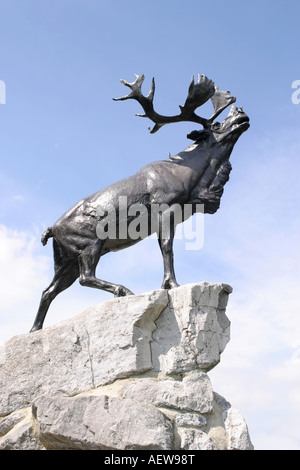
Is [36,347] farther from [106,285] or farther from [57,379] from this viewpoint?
[106,285]

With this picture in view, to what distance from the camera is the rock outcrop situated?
508cm

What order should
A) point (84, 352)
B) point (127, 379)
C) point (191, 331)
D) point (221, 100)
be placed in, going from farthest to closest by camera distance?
point (221, 100), point (84, 352), point (191, 331), point (127, 379)

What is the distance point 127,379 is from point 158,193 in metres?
2.17

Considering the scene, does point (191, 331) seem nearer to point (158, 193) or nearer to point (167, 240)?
point (167, 240)

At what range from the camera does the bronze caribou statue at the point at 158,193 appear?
21.1ft

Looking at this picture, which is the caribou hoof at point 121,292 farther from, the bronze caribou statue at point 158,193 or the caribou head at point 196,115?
the caribou head at point 196,115

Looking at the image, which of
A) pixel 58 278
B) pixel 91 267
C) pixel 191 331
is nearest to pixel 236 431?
pixel 191 331

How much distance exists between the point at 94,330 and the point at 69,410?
36.5 inches

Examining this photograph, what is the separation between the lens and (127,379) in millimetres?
5516

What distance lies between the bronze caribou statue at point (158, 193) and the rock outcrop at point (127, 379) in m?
0.51

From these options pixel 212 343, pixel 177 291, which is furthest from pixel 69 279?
pixel 212 343
